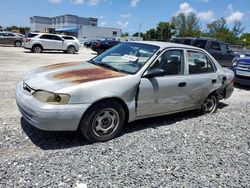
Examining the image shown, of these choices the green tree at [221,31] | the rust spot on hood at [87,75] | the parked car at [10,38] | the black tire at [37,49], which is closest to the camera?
the rust spot on hood at [87,75]

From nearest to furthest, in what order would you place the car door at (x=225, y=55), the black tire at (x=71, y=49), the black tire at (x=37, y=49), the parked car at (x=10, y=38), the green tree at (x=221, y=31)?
1. the car door at (x=225, y=55)
2. the black tire at (x=37, y=49)
3. the black tire at (x=71, y=49)
4. the parked car at (x=10, y=38)
5. the green tree at (x=221, y=31)

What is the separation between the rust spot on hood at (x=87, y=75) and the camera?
3.93 metres

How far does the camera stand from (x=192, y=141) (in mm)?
4492

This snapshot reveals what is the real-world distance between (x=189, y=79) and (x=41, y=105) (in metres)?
2.86

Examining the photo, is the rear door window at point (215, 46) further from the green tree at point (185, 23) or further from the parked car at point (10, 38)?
the green tree at point (185, 23)

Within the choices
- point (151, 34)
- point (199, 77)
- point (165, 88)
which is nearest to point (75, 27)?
point (151, 34)

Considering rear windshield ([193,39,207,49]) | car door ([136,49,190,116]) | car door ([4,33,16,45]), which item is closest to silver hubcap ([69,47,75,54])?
car door ([4,33,16,45])

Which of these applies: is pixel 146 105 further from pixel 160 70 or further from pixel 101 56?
pixel 101 56

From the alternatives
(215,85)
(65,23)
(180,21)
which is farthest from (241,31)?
(215,85)

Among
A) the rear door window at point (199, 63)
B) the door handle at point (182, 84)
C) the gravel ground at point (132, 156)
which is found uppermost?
the rear door window at point (199, 63)

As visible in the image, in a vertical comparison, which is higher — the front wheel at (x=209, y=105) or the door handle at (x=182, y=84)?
the door handle at (x=182, y=84)

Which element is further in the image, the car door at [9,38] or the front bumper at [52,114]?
the car door at [9,38]

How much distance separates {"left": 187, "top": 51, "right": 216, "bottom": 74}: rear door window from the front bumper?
2514mm

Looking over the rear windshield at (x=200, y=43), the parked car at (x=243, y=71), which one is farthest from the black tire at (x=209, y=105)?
the rear windshield at (x=200, y=43)
